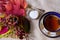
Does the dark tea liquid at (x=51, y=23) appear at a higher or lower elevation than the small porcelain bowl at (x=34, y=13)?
lower

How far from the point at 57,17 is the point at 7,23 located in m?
0.27

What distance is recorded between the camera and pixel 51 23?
97cm

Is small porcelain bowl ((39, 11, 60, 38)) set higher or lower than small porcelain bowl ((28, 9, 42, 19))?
lower

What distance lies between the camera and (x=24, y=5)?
101 centimetres

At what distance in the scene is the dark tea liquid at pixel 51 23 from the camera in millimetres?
967

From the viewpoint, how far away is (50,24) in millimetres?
975

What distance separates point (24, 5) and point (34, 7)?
0.06m

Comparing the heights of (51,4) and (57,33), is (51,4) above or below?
above

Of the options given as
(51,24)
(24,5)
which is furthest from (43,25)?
(24,5)

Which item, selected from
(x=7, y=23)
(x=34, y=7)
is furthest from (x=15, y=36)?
(x=34, y=7)

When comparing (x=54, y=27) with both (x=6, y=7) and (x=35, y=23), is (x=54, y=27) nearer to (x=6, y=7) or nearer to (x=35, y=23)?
(x=35, y=23)

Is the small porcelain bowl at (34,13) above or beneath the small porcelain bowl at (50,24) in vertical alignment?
above

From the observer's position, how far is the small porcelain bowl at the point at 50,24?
3.14ft

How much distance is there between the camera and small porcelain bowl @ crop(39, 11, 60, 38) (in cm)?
96
